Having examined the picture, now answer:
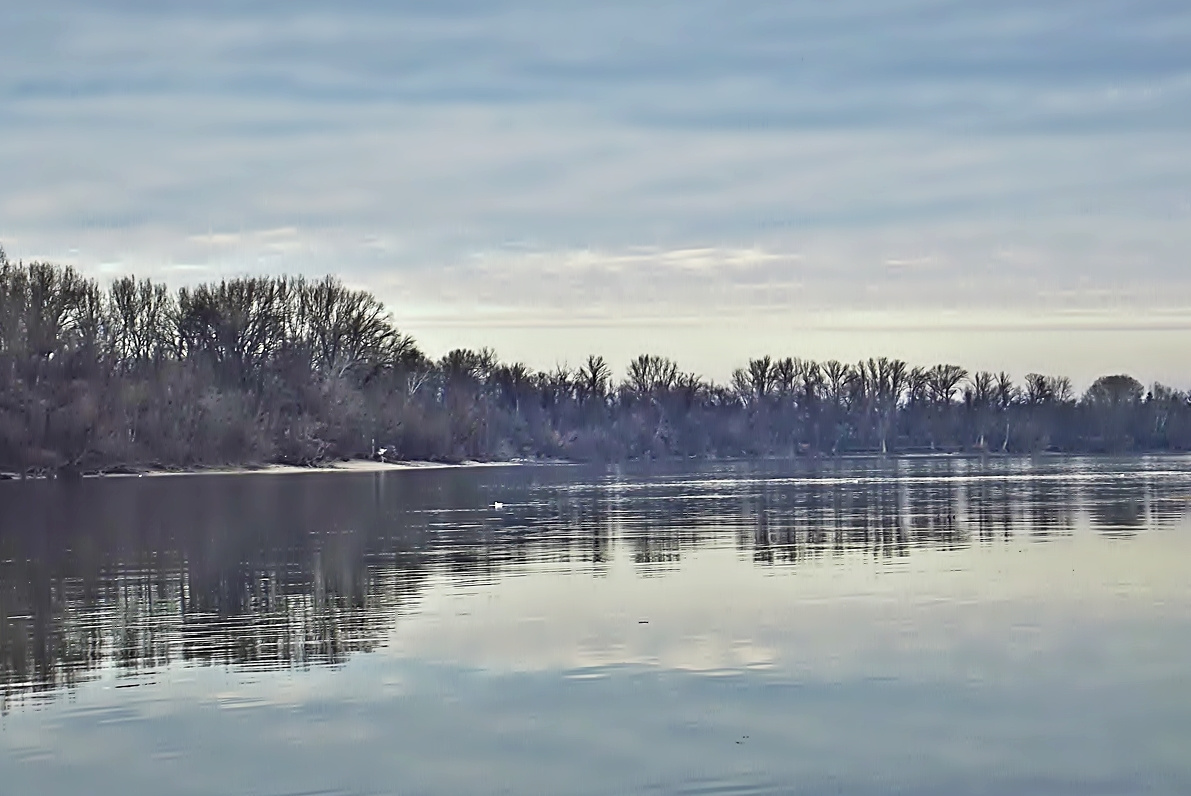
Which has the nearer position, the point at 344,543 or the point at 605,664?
the point at 605,664

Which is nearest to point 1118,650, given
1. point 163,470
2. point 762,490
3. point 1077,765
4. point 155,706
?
point 1077,765

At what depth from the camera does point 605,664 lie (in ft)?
67.1

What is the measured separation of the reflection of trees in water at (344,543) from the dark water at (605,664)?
0.16 metres

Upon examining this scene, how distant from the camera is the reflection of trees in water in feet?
77.7

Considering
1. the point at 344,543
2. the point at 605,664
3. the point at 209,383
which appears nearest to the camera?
the point at 605,664

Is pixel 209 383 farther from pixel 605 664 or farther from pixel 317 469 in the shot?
pixel 605 664

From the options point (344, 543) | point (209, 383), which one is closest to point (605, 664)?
point (344, 543)

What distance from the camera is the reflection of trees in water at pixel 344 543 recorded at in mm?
23688

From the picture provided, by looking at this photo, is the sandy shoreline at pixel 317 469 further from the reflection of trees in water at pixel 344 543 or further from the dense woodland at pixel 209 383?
the reflection of trees in water at pixel 344 543

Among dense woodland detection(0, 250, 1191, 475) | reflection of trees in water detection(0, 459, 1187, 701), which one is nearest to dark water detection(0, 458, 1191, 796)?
reflection of trees in water detection(0, 459, 1187, 701)

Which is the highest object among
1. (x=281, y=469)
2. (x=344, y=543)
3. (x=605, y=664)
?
(x=281, y=469)

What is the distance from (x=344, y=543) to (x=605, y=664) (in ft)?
74.6

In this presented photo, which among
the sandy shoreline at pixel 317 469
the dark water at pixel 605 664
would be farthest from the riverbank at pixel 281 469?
the dark water at pixel 605 664

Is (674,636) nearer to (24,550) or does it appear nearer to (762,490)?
(24,550)
